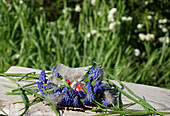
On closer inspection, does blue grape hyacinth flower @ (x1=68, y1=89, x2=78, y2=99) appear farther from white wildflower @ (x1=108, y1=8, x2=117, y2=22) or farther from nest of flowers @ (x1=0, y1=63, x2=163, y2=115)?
white wildflower @ (x1=108, y1=8, x2=117, y2=22)

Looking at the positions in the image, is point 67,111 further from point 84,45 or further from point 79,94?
point 84,45

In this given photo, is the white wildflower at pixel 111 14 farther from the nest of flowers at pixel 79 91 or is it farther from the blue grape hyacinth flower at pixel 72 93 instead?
the blue grape hyacinth flower at pixel 72 93

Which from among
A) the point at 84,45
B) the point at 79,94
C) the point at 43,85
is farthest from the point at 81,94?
the point at 84,45

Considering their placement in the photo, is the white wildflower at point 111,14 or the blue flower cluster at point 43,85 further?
the white wildflower at point 111,14

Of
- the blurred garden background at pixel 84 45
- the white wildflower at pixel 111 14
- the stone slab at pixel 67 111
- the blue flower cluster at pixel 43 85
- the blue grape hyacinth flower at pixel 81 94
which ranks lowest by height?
the stone slab at pixel 67 111

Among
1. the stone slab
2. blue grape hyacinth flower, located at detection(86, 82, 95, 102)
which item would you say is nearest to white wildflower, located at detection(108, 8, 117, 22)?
the stone slab

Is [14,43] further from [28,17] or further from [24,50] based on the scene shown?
[28,17]

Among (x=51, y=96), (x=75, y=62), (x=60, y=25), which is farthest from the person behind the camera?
(x=60, y=25)

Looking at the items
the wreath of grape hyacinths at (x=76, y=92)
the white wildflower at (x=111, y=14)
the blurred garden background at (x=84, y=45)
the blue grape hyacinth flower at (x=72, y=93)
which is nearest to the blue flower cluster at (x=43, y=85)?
the wreath of grape hyacinths at (x=76, y=92)

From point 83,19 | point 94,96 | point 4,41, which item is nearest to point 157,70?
point 83,19
